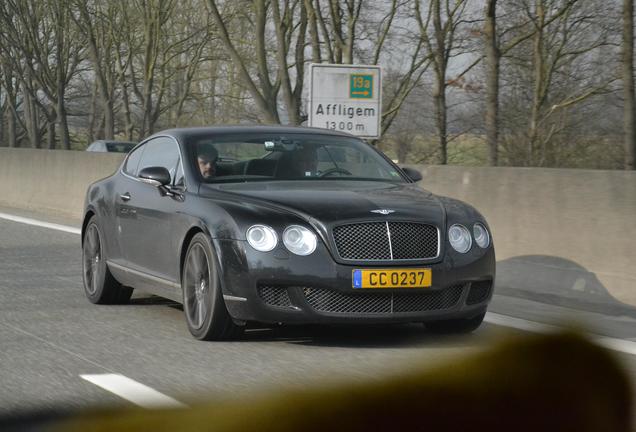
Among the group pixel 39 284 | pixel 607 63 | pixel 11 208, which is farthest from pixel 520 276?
pixel 607 63

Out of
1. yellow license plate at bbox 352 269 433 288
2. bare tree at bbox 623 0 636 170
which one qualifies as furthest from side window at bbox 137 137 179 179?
bare tree at bbox 623 0 636 170

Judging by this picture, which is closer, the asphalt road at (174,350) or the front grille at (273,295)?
the asphalt road at (174,350)

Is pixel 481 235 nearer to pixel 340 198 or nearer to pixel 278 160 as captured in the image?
pixel 340 198

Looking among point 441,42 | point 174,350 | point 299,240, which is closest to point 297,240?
point 299,240

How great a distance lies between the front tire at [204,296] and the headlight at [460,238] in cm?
142

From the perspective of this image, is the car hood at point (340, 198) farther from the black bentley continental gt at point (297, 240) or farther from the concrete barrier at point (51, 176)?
the concrete barrier at point (51, 176)

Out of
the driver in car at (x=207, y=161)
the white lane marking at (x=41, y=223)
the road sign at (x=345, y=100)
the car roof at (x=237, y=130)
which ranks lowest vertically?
the white lane marking at (x=41, y=223)

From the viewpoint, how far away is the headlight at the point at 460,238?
7.83m

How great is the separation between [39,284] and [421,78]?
27.7 metres

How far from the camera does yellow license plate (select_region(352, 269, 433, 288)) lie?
748cm

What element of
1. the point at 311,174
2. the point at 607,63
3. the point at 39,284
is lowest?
the point at 39,284

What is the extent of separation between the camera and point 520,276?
34.9 feet

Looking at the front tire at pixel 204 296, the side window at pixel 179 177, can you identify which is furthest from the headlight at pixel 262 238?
the side window at pixel 179 177

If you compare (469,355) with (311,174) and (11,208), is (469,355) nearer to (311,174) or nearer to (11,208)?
(311,174)
